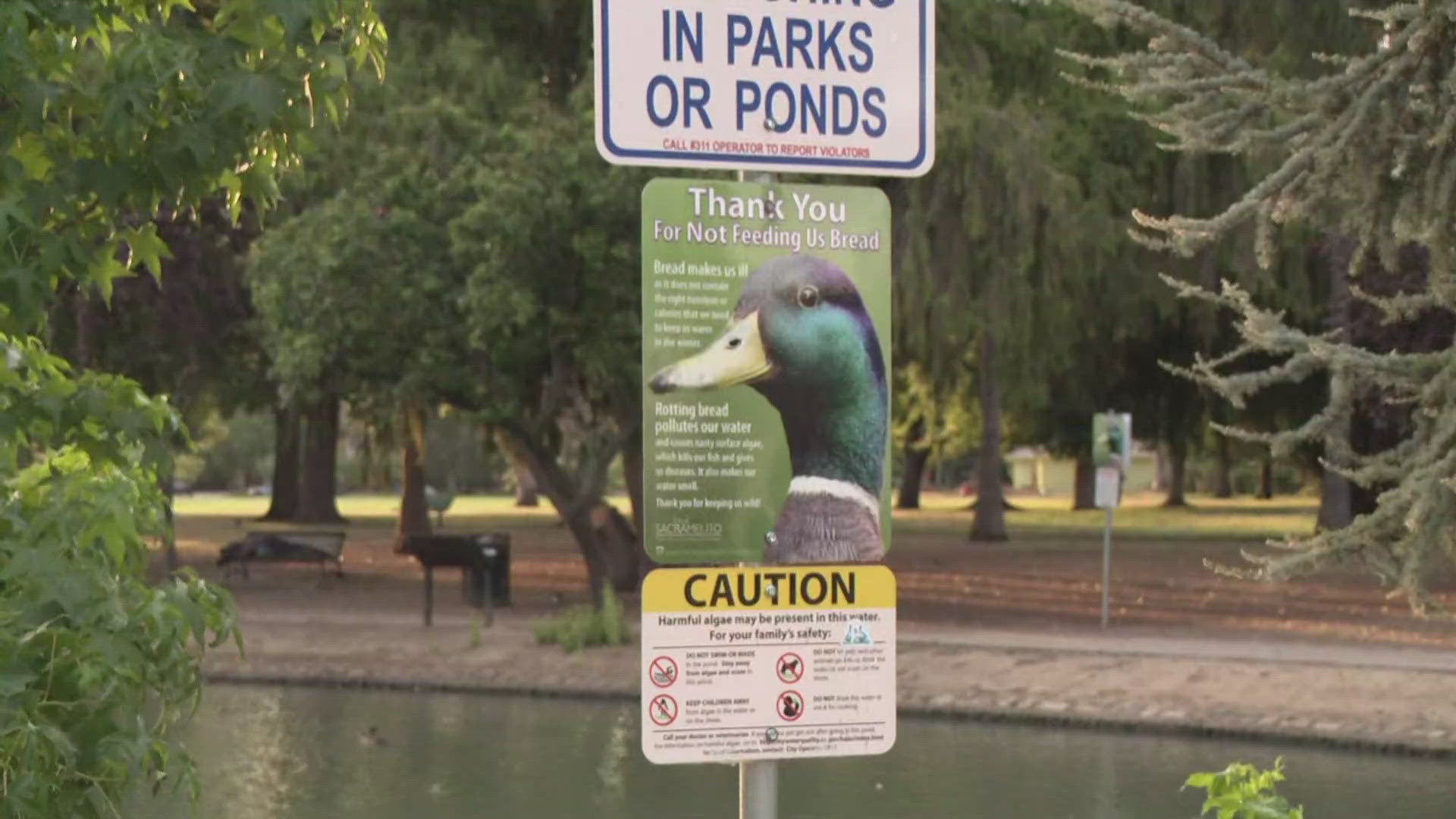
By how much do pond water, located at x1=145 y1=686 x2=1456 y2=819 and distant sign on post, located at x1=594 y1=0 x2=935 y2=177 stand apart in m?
10.1

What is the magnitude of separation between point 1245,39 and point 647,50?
2997cm

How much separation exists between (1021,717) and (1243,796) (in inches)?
548

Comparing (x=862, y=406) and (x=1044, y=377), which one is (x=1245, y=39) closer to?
(x=1044, y=377)

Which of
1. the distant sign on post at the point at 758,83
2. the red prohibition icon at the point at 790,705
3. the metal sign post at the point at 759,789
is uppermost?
the distant sign on post at the point at 758,83

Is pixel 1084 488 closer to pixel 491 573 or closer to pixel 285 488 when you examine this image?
pixel 285 488

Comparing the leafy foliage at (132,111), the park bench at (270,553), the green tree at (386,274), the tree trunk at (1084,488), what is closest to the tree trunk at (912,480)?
the tree trunk at (1084,488)

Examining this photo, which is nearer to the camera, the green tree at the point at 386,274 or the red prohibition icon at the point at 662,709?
the red prohibition icon at the point at 662,709

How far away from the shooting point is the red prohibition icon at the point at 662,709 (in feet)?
14.2

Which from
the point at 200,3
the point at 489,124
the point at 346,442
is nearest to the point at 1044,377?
the point at 489,124

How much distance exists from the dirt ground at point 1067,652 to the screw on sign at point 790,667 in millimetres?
14240

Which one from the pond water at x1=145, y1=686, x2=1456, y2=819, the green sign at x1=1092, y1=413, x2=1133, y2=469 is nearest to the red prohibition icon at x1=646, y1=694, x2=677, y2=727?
the pond water at x1=145, y1=686, x2=1456, y2=819

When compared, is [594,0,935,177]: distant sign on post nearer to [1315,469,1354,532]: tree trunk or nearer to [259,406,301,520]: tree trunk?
[1315,469,1354,532]: tree trunk

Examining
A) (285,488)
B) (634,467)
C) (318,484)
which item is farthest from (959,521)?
(634,467)

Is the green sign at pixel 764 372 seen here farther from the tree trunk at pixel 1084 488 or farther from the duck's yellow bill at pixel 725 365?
the tree trunk at pixel 1084 488
